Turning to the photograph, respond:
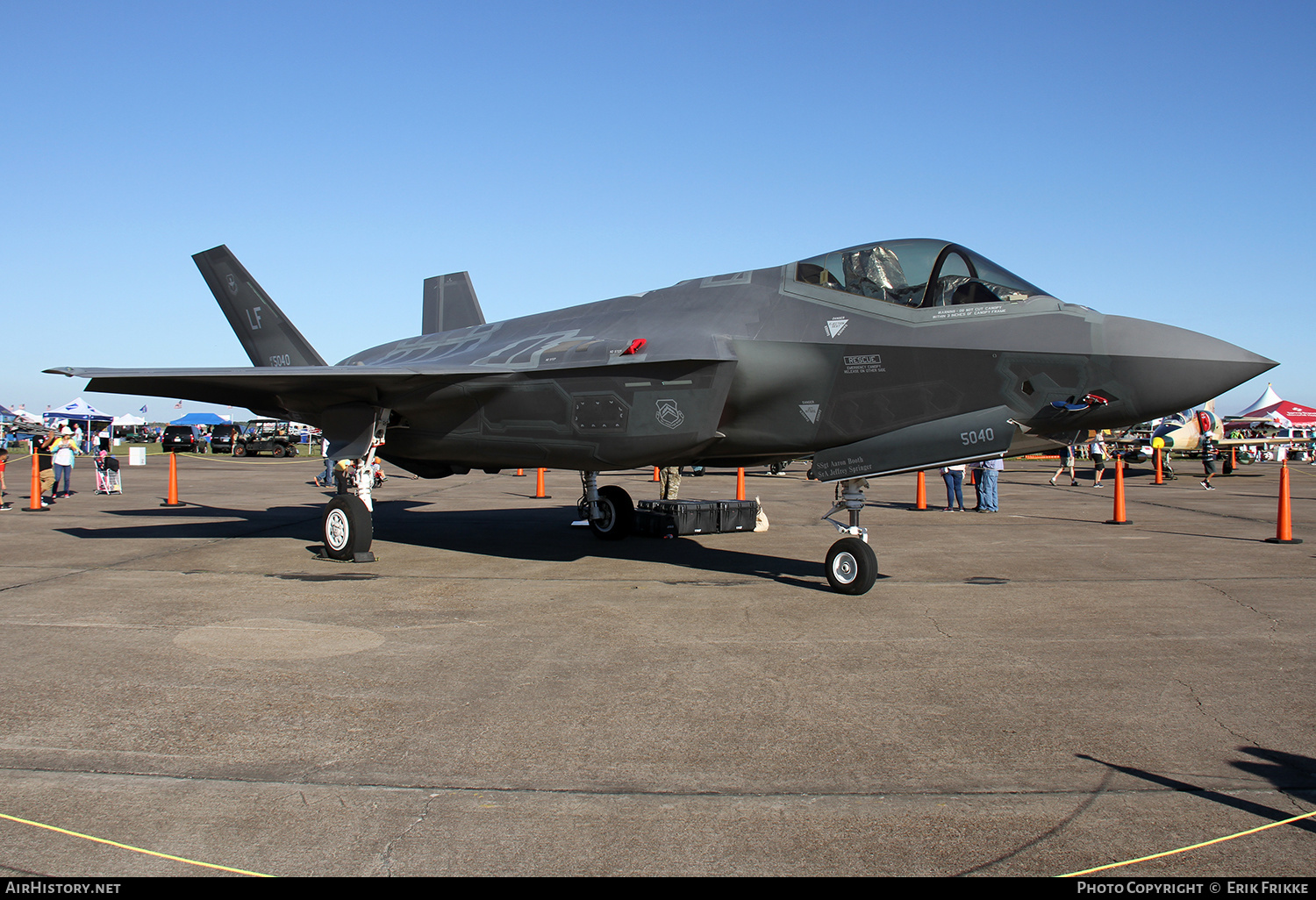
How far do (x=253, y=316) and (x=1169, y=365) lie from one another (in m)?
13.4

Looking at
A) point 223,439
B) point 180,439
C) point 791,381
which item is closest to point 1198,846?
point 791,381

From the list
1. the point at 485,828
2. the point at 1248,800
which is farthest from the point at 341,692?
the point at 1248,800

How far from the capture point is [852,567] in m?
8.60

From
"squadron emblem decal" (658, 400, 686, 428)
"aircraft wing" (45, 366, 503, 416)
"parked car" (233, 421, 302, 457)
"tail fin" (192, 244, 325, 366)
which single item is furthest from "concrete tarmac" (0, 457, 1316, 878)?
"parked car" (233, 421, 302, 457)

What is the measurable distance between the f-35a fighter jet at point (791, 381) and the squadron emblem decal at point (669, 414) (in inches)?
0.8

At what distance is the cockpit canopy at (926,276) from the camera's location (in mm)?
8133

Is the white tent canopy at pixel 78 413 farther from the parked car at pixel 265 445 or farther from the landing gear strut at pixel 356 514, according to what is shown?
the landing gear strut at pixel 356 514

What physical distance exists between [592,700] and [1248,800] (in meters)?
3.21

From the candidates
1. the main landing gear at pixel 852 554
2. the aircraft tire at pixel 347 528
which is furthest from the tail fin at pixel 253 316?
the main landing gear at pixel 852 554

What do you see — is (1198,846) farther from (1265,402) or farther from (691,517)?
(1265,402)

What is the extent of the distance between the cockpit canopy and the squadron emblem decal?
199 cm

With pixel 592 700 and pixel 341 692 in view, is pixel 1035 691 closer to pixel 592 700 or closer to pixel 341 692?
pixel 592 700

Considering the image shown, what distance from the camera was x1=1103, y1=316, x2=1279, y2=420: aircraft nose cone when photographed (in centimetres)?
691

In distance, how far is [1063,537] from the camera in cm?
1373
